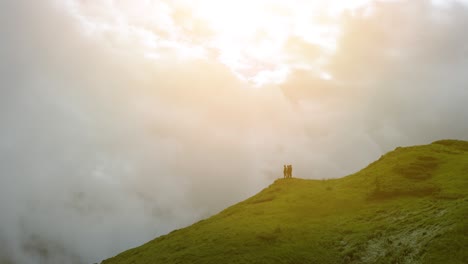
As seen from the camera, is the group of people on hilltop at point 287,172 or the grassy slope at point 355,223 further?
the group of people on hilltop at point 287,172

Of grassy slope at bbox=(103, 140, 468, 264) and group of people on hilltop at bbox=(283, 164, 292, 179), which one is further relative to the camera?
group of people on hilltop at bbox=(283, 164, 292, 179)

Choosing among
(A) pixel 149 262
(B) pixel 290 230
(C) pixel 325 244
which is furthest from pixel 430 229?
(A) pixel 149 262

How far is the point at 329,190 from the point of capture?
87438 millimetres

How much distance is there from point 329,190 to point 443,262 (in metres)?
46.7

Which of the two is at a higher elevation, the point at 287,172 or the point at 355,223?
the point at 287,172

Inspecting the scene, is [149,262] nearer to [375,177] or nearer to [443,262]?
[443,262]

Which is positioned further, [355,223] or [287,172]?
[287,172]

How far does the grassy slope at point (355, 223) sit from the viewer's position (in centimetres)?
4809

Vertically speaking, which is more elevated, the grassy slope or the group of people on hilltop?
the group of people on hilltop

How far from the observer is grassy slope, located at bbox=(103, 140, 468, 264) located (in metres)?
48.1

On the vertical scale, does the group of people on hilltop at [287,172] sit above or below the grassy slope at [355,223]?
above

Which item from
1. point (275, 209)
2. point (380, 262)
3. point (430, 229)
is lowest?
point (380, 262)

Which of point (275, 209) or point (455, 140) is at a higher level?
point (455, 140)

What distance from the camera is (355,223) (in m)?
62.7
